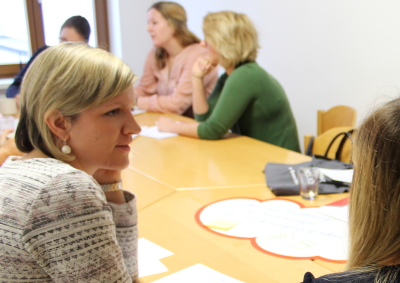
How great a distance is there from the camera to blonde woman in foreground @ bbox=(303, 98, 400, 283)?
0.65 m

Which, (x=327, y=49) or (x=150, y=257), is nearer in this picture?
(x=150, y=257)

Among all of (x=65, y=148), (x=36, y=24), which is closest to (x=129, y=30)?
(x=36, y=24)

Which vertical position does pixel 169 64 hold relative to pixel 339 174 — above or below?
above

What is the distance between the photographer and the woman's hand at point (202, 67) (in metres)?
2.83

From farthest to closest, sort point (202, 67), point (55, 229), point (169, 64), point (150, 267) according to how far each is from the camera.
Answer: point (169, 64) → point (202, 67) → point (150, 267) → point (55, 229)

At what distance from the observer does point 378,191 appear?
0.67m

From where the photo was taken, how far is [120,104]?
1.01 meters

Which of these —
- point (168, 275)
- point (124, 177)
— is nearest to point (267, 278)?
point (168, 275)

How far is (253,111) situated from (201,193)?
0.99m

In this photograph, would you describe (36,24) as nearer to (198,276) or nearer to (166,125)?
(166,125)

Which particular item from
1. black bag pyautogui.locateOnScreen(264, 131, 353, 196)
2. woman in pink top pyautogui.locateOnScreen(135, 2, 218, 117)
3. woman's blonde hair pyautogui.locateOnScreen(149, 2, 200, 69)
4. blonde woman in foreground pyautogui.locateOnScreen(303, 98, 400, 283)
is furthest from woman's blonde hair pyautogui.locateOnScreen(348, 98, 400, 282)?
woman's blonde hair pyautogui.locateOnScreen(149, 2, 200, 69)

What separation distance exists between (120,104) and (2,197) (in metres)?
0.33

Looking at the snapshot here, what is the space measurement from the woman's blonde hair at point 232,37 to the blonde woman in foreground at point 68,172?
1518 mm

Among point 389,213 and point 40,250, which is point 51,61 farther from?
point 389,213
